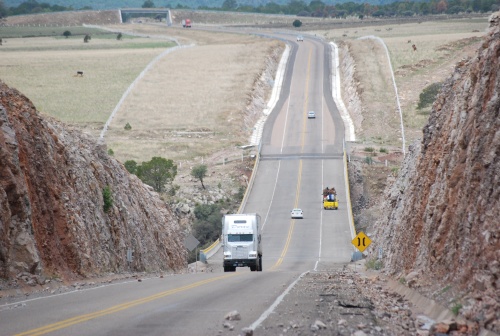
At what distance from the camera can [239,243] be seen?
43.2 metres

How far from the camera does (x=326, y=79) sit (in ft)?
441

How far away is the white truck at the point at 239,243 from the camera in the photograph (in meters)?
43.1

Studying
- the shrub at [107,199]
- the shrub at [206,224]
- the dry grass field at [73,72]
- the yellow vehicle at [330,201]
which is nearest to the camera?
the shrub at [107,199]

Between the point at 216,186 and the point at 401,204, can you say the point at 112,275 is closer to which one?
the point at 401,204

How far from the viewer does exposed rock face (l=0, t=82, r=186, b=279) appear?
2620 centimetres

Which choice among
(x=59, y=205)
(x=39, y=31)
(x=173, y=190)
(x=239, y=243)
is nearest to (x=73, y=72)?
(x=39, y=31)

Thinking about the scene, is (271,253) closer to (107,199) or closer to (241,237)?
(241,237)

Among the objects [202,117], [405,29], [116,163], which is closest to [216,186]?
[202,117]

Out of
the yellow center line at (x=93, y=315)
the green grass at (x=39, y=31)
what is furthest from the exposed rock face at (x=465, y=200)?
the green grass at (x=39, y=31)

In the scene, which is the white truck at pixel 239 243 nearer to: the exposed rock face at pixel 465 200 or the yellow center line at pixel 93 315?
the exposed rock face at pixel 465 200

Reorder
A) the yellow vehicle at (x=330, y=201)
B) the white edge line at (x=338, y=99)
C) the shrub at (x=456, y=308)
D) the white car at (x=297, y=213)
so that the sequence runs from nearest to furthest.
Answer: the shrub at (x=456, y=308) → the white car at (x=297, y=213) → the yellow vehicle at (x=330, y=201) → the white edge line at (x=338, y=99)

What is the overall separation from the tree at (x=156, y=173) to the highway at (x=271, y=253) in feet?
23.9

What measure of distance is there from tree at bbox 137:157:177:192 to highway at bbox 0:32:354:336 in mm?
7274

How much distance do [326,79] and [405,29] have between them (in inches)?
2214
